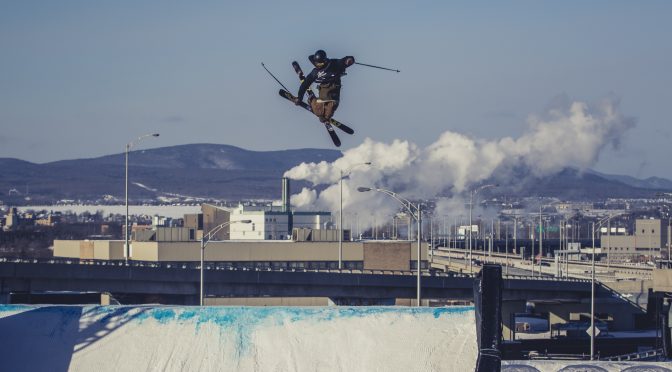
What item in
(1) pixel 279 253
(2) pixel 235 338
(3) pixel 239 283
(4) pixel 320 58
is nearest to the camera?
(4) pixel 320 58

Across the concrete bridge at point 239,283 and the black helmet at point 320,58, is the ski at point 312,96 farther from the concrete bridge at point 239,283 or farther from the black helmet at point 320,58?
the concrete bridge at point 239,283

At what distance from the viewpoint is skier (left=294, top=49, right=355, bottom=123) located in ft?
117

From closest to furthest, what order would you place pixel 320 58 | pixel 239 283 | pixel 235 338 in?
pixel 320 58 < pixel 235 338 < pixel 239 283

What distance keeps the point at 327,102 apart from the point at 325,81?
1.92 ft

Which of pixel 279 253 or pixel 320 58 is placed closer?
pixel 320 58

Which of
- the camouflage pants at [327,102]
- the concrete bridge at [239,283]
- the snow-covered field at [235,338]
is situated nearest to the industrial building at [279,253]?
the concrete bridge at [239,283]

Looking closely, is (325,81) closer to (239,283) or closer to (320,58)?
(320,58)

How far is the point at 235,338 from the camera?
4081 centimetres

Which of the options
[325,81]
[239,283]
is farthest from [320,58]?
[239,283]

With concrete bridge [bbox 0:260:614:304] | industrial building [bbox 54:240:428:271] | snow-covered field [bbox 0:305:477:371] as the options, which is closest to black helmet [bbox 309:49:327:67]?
snow-covered field [bbox 0:305:477:371]

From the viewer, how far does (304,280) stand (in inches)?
4119

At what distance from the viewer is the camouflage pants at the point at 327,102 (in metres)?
36.1

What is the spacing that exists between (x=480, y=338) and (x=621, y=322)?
7696 cm

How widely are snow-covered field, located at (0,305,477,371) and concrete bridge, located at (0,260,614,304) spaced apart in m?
54.3
